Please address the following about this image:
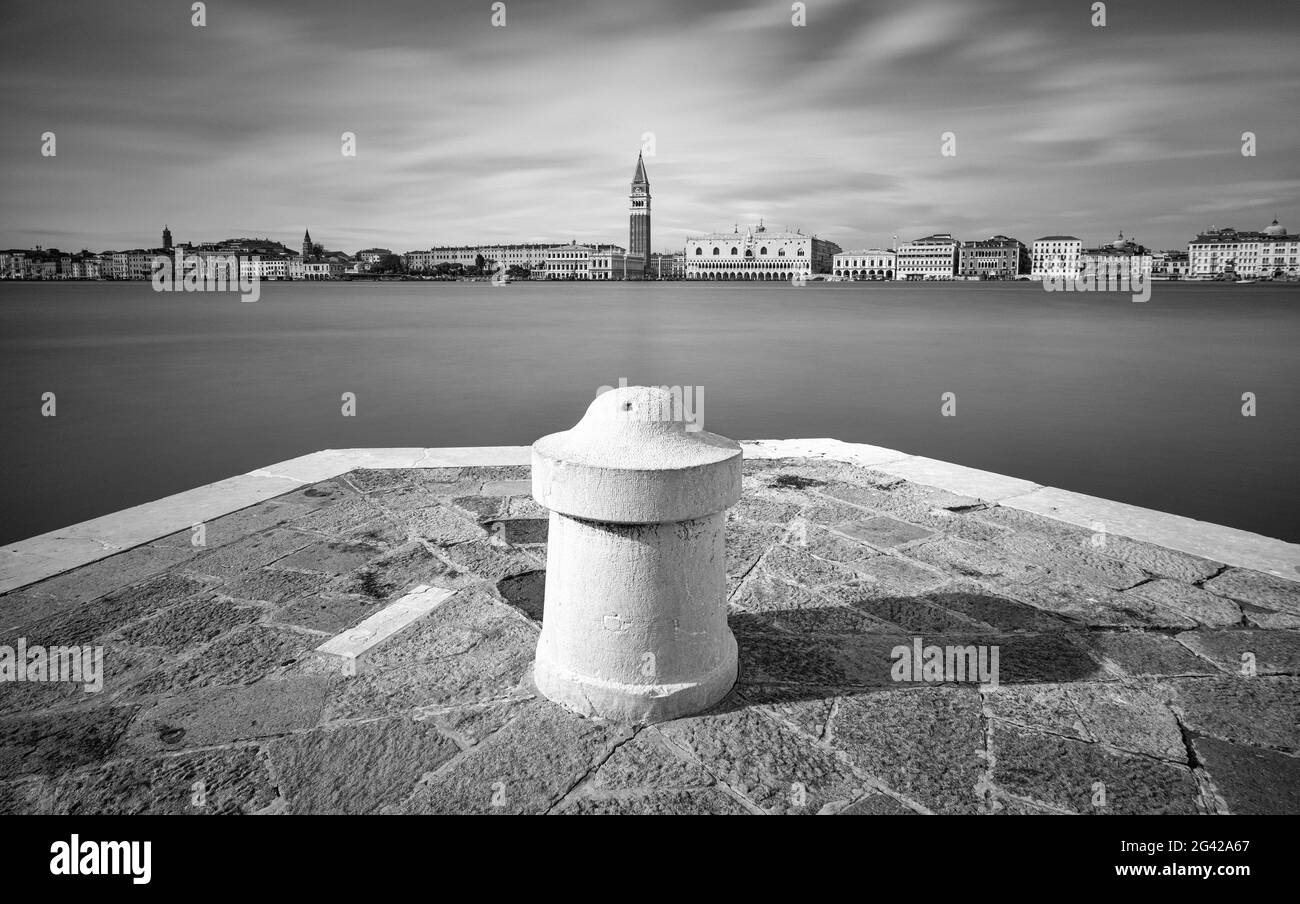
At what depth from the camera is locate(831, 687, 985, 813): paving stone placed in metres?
2.07

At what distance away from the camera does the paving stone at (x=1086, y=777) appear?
80.0 inches

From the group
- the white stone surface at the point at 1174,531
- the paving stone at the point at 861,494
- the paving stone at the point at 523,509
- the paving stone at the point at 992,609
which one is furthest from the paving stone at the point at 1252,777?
the paving stone at the point at 523,509

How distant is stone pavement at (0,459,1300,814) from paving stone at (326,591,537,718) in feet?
0.04

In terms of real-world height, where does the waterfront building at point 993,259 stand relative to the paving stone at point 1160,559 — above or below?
above

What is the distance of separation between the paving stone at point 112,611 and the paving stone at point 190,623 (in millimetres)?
76

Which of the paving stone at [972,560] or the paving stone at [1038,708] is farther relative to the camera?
the paving stone at [972,560]

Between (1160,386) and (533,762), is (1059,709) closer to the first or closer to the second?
(533,762)

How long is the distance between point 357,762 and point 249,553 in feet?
6.53

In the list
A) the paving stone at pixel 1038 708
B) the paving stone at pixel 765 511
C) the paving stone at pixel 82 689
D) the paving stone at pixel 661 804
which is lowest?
the paving stone at pixel 661 804

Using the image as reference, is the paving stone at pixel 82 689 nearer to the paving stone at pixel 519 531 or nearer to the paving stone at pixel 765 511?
the paving stone at pixel 519 531

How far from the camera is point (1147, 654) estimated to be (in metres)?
2.83

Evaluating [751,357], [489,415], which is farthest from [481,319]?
[489,415]

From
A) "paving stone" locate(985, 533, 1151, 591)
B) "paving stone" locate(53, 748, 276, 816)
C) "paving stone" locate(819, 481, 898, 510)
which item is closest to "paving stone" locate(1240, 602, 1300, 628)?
"paving stone" locate(985, 533, 1151, 591)
